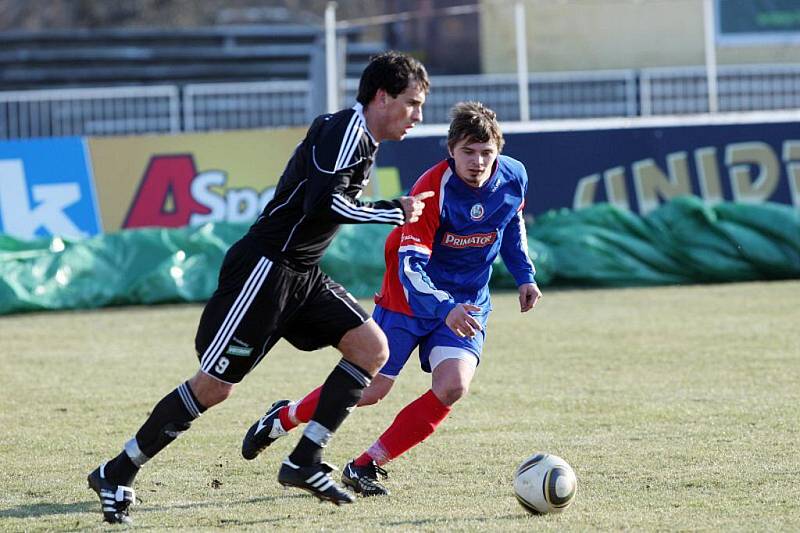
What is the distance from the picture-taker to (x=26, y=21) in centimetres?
3409

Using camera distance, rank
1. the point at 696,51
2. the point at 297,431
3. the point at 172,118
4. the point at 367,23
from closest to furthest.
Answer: the point at 297,431
the point at 367,23
the point at 172,118
the point at 696,51

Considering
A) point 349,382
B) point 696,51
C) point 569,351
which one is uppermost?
point 696,51

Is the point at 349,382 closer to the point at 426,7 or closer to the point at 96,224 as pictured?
the point at 96,224

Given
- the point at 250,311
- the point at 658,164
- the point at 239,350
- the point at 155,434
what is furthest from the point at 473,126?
the point at 658,164

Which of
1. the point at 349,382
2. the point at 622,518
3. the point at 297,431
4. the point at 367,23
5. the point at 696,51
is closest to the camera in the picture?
the point at 622,518

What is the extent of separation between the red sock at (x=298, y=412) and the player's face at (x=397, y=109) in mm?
1357

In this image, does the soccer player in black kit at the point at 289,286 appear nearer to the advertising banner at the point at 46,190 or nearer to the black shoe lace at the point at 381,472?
the black shoe lace at the point at 381,472

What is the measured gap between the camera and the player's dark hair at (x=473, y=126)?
578 centimetres

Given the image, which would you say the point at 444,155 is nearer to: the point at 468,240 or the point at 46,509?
the point at 468,240

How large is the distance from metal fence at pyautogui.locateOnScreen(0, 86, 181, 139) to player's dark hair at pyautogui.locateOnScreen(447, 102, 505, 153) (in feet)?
41.1

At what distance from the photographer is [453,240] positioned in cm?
607

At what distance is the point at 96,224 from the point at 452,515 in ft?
34.3

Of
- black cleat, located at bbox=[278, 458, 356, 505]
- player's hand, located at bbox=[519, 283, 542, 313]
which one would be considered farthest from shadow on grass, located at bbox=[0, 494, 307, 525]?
player's hand, located at bbox=[519, 283, 542, 313]

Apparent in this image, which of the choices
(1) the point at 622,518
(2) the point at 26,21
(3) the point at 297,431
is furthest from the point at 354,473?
(2) the point at 26,21
